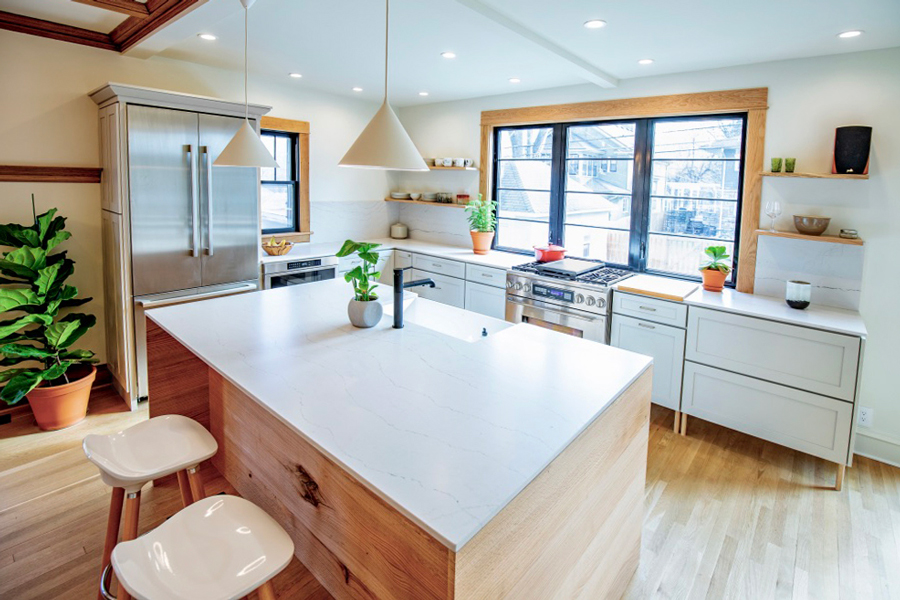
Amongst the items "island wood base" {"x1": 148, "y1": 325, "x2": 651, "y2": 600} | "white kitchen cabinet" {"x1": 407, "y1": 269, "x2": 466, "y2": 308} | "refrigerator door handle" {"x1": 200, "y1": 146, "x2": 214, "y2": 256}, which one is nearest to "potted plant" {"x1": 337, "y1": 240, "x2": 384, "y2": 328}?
"island wood base" {"x1": 148, "y1": 325, "x2": 651, "y2": 600}

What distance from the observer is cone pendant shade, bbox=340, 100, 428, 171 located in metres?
2.03

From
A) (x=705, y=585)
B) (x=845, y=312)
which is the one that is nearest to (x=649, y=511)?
(x=705, y=585)

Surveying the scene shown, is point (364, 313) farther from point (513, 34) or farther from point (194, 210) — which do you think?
point (194, 210)

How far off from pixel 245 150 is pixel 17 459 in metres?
2.29

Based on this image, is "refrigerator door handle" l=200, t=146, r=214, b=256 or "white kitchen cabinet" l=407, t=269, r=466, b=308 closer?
"refrigerator door handle" l=200, t=146, r=214, b=256

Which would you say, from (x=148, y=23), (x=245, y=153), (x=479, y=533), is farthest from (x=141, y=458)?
(x=148, y=23)

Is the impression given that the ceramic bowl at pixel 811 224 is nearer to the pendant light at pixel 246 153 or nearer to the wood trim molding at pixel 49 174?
the pendant light at pixel 246 153

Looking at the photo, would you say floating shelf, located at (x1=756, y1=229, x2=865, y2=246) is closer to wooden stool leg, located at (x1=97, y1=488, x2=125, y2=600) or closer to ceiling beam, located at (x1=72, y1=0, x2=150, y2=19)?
wooden stool leg, located at (x1=97, y1=488, x2=125, y2=600)

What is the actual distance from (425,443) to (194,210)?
123 inches

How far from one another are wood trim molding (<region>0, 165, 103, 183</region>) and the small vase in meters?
2.63

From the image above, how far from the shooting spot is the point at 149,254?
11.9 feet

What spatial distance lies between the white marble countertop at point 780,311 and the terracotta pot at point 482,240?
2.08 metres

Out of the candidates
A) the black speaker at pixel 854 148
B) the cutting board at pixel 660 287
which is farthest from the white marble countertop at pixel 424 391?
the black speaker at pixel 854 148

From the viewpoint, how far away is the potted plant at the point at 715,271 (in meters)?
3.69
